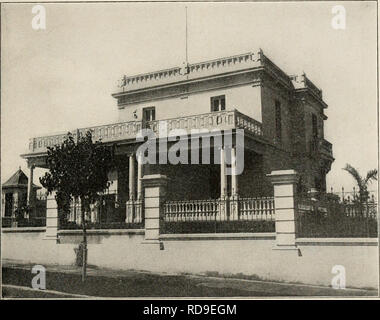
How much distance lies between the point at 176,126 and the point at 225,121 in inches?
78.5

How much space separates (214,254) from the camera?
37.9 ft

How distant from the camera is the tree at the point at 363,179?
10773mm

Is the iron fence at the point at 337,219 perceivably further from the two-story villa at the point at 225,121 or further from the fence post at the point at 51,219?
the fence post at the point at 51,219

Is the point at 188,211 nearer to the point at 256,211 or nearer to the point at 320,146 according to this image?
the point at 256,211

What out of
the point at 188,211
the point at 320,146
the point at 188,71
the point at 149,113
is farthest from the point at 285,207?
the point at 149,113

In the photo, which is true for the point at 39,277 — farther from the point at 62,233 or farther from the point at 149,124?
the point at 149,124

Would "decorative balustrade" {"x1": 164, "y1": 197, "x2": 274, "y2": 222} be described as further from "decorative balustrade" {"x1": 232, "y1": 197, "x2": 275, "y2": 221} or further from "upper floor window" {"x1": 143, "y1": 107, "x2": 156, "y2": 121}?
"upper floor window" {"x1": 143, "y1": 107, "x2": 156, "y2": 121}

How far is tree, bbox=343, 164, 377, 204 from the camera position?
35.3 ft

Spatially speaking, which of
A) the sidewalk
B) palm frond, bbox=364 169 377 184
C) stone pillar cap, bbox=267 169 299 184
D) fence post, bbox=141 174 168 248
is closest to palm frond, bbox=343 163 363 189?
palm frond, bbox=364 169 377 184

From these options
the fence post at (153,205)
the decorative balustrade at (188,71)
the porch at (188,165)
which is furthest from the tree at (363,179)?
the decorative balustrade at (188,71)

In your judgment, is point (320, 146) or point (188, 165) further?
point (320, 146)

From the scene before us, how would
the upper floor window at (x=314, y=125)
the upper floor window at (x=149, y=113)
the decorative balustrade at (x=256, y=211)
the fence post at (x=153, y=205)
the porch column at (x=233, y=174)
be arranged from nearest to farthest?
the decorative balustrade at (x=256, y=211) → the fence post at (x=153, y=205) → the porch column at (x=233, y=174) → the upper floor window at (x=314, y=125) → the upper floor window at (x=149, y=113)

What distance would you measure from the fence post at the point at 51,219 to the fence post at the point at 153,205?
11.3 ft
